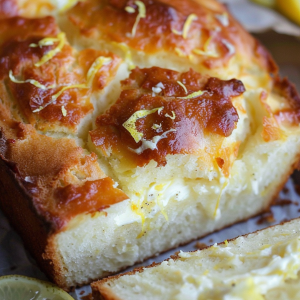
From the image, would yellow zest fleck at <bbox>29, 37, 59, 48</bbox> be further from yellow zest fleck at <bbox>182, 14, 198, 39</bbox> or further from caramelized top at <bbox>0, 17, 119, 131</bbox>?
yellow zest fleck at <bbox>182, 14, 198, 39</bbox>

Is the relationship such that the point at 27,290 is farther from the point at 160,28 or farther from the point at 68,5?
the point at 68,5

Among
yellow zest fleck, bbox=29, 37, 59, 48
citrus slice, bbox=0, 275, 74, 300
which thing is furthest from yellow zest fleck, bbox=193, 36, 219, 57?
citrus slice, bbox=0, 275, 74, 300

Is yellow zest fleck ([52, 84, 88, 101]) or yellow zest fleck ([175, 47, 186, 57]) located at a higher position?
yellow zest fleck ([175, 47, 186, 57])

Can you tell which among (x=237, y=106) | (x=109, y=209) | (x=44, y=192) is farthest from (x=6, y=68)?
(x=237, y=106)

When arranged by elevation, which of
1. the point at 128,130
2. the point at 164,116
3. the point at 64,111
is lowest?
the point at 64,111

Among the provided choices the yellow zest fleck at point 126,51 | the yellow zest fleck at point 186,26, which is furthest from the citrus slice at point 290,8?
the yellow zest fleck at point 126,51

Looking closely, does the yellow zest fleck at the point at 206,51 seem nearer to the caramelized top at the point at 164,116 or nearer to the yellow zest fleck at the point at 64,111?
the caramelized top at the point at 164,116

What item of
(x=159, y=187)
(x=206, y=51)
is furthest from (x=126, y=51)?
(x=159, y=187)
